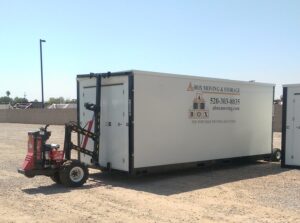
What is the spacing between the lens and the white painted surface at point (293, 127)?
13.3 metres

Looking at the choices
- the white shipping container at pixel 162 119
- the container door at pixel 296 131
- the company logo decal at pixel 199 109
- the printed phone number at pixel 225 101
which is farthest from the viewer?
the container door at pixel 296 131

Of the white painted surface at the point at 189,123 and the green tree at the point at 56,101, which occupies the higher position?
the white painted surface at the point at 189,123

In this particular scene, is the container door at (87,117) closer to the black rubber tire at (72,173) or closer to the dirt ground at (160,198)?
the dirt ground at (160,198)

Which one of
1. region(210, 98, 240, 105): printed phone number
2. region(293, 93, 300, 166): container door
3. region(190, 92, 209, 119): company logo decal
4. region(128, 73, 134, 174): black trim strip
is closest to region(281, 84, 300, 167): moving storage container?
region(293, 93, 300, 166): container door

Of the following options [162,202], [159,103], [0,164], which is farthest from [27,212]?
[0,164]

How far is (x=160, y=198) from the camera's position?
906 centimetres

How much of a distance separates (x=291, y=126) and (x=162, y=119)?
4461 mm

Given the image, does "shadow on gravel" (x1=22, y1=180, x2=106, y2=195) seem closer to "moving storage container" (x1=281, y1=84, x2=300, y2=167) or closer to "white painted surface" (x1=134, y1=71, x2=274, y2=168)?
"white painted surface" (x1=134, y1=71, x2=274, y2=168)

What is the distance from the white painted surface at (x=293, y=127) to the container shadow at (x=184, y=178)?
52 centimetres

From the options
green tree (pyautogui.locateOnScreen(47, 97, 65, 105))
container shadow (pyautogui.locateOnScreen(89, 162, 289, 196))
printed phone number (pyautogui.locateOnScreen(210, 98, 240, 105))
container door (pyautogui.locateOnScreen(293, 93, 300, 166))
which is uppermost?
printed phone number (pyautogui.locateOnScreen(210, 98, 240, 105))

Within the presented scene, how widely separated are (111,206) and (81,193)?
1465mm

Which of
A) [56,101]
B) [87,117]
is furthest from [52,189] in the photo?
[56,101]

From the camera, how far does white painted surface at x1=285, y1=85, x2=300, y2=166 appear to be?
1334 centimetres

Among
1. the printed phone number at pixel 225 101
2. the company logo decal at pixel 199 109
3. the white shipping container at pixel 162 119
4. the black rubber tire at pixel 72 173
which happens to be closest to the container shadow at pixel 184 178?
the white shipping container at pixel 162 119
